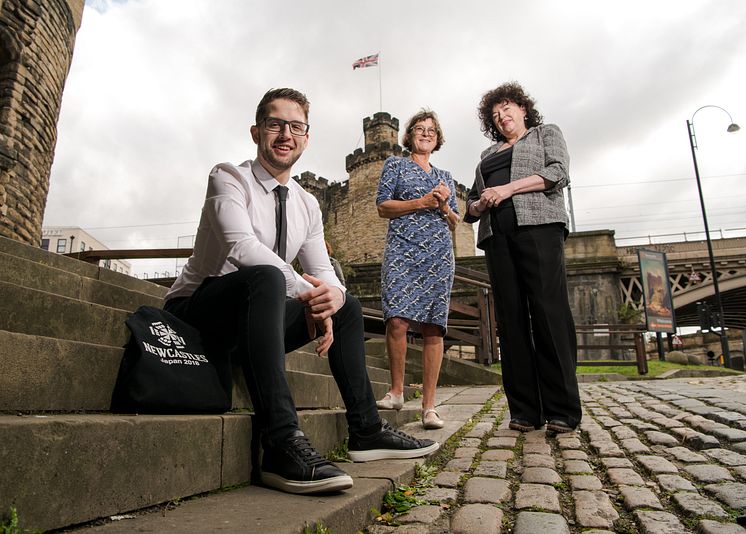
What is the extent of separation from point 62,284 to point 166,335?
2.10 meters

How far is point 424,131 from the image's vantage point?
12.3ft

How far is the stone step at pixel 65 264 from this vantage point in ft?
12.9

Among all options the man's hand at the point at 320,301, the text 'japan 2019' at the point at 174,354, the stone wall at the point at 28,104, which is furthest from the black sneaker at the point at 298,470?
the stone wall at the point at 28,104

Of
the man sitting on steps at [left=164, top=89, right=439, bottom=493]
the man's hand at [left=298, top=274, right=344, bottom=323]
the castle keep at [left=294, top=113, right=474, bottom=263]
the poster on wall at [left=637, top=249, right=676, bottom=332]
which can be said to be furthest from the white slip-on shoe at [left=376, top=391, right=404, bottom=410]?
the castle keep at [left=294, top=113, right=474, bottom=263]

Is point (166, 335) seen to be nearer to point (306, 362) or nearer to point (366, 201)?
point (306, 362)

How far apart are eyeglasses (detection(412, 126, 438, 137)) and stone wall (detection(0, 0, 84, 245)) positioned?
742 cm

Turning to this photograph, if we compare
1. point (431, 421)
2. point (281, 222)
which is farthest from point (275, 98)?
point (431, 421)

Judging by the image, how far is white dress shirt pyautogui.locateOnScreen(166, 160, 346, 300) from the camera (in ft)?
6.85

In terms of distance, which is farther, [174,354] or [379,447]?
[379,447]

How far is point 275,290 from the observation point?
193cm

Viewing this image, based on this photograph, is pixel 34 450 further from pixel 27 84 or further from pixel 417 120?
pixel 27 84

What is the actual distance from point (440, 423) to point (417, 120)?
2031 millimetres

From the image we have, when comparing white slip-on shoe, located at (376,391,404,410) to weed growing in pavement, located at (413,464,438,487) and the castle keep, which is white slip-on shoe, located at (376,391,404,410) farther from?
the castle keep

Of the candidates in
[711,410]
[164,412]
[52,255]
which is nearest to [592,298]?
[711,410]
